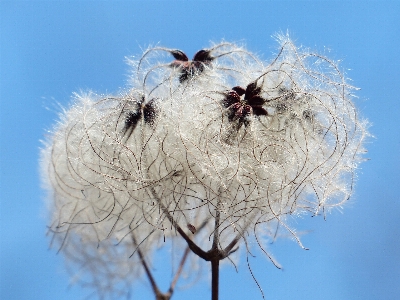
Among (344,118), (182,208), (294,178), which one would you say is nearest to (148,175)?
(182,208)

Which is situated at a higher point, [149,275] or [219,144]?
[219,144]

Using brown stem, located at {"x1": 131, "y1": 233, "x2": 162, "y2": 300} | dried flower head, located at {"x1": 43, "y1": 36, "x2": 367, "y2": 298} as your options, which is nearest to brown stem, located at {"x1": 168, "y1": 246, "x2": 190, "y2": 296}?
brown stem, located at {"x1": 131, "y1": 233, "x2": 162, "y2": 300}

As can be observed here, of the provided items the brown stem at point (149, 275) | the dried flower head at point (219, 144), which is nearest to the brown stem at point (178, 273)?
the brown stem at point (149, 275)

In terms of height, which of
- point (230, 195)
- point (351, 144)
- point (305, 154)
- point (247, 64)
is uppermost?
point (247, 64)

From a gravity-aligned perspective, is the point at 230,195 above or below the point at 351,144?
below

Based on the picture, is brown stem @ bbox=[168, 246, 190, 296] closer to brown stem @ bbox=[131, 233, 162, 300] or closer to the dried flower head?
brown stem @ bbox=[131, 233, 162, 300]

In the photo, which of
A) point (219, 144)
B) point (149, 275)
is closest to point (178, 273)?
point (149, 275)

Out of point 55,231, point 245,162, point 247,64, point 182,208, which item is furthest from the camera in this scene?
point 55,231

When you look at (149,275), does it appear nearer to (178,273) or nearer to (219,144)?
(178,273)

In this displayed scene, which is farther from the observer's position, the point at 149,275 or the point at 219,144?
the point at 149,275

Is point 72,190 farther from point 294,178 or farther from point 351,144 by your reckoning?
point 351,144

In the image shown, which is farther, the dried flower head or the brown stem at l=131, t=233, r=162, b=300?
the brown stem at l=131, t=233, r=162, b=300
